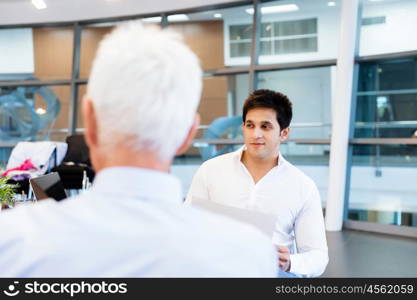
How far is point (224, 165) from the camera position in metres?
2.27

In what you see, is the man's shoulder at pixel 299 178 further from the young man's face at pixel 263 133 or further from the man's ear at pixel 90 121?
the man's ear at pixel 90 121

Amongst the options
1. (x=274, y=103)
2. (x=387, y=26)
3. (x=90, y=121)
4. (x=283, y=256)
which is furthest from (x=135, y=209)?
(x=387, y=26)

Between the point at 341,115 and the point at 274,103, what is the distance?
3.14 metres

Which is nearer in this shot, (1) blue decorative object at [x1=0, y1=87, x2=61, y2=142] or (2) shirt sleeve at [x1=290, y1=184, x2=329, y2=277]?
(2) shirt sleeve at [x1=290, y1=184, x2=329, y2=277]

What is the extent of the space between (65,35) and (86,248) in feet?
23.8

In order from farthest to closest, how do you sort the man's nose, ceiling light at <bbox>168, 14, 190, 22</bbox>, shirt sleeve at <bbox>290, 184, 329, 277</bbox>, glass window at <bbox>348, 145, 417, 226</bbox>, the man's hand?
ceiling light at <bbox>168, 14, 190, 22</bbox>
glass window at <bbox>348, 145, 417, 226</bbox>
the man's nose
shirt sleeve at <bbox>290, 184, 329, 277</bbox>
the man's hand

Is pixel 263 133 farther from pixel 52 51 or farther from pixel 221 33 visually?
pixel 52 51

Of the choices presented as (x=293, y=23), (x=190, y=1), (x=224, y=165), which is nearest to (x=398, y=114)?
(x=293, y=23)

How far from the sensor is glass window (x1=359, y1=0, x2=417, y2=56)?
506cm

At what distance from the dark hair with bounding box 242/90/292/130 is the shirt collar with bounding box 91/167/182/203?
1.61m

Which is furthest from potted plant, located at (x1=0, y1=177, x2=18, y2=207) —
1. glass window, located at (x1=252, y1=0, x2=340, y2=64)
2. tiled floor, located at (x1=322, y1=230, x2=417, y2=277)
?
glass window, located at (x1=252, y1=0, x2=340, y2=64)

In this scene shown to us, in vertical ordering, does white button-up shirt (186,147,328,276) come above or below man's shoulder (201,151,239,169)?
below

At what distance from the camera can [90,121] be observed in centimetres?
74

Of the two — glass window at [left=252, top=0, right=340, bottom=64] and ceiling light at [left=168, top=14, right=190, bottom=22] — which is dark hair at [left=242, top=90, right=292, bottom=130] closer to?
glass window at [left=252, top=0, right=340, bottom=64]
